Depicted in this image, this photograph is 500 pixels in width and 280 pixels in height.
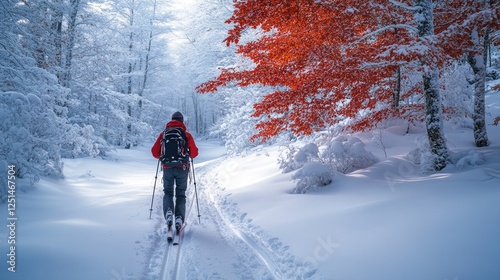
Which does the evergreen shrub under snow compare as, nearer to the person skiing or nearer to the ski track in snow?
the ski track in snow

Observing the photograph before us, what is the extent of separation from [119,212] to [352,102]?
21.3 feet

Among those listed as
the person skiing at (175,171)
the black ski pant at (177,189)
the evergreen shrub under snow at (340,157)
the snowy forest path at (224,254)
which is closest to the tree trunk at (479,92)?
the evergreen shrub under snow at (340,157)

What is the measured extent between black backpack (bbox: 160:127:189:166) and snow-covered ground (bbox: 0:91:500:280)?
142cm

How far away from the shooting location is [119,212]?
255 inches

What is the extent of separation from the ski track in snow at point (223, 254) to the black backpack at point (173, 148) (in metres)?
1.41

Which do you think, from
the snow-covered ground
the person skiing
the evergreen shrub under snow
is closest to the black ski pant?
the person skiing

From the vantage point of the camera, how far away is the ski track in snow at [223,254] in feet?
12.6

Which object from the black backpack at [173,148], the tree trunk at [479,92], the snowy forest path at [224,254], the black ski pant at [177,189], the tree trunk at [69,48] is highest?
the tree trunk at [69,48]

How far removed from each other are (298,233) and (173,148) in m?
2.87

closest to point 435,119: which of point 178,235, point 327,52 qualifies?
point 327,52

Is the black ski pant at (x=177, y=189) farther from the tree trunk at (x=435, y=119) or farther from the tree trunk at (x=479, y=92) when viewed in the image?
the tree trunk at (x=479, y=92)

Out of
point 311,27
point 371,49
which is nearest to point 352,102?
point 371,49

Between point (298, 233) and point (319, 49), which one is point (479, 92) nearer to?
point (319, 49)

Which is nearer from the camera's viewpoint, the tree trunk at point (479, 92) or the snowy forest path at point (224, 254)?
the snowy forest path at point (224, 254)
